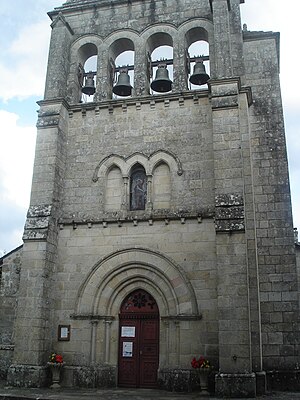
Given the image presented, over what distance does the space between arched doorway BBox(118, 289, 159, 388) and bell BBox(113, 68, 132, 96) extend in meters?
6.60

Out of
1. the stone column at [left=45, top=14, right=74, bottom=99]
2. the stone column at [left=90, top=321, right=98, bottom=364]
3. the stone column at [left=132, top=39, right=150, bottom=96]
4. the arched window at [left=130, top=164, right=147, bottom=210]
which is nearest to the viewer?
the stone column at [left=90, top=321, right=98, bottom=364]

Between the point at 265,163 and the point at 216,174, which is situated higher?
the point at 265,163

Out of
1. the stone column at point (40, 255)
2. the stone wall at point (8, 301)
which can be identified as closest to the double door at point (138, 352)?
the stone column at point (40, 255)

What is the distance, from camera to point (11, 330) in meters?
13.6

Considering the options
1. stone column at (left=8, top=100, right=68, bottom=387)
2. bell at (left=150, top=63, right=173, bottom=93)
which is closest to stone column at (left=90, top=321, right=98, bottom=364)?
stone column at (left=8, top=100, right=68, bottom=387)

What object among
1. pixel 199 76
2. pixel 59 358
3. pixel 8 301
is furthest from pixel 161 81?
pixel 59 358

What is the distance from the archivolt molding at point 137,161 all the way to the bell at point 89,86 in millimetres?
2981

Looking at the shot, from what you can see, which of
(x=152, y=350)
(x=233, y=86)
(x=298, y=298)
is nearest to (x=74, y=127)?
(x=233, y=86)

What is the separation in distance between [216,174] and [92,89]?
5.87 meters

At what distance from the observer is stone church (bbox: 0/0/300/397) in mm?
11648

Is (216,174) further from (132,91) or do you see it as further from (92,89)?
(92,89)

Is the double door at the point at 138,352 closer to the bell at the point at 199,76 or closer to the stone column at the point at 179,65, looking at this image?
the stone column at the point at 179,65

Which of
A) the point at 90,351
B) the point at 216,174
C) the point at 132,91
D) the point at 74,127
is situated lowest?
the point at 90,351

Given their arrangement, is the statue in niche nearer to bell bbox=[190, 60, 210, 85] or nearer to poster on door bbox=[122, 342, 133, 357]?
bell bbox=[190, 60, 210, 85]
